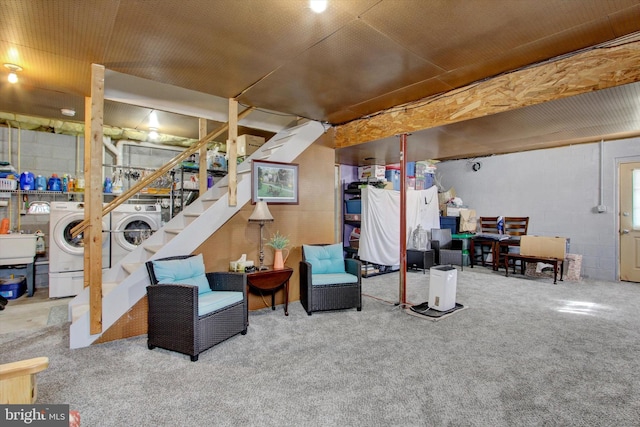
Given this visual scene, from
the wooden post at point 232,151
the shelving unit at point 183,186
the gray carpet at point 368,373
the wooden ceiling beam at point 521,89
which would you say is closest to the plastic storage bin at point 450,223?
the gray carpet at point 368,373

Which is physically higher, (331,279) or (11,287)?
(331,279)

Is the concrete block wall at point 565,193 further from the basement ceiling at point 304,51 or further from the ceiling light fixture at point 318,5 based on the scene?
the ceiling light fixture at point 318,5

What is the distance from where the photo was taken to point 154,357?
2.71 metres

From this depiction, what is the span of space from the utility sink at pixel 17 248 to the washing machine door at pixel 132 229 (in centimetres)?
105

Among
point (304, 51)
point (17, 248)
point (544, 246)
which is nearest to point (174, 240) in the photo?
point (304, 51)

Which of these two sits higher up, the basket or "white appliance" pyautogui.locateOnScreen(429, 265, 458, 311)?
the basket

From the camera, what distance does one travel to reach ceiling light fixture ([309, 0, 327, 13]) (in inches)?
76.6

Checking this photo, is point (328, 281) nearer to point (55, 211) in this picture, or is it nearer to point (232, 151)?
point (232, 151)

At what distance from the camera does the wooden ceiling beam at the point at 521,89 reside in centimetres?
240

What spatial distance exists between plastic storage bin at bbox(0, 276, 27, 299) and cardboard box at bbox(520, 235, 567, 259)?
27.5 ft

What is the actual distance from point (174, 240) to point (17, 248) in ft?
9.68

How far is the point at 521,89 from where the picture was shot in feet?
9.52

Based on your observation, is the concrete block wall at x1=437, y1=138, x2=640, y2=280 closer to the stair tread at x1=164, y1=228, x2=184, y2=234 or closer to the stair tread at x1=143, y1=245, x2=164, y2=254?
the stair tread at x1=164, y1=228, x2=184, y2=234

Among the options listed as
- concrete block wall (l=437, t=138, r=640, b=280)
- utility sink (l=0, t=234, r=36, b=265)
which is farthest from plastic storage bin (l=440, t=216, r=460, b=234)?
utility sink (l=0, t=234, r=36, b=265)
